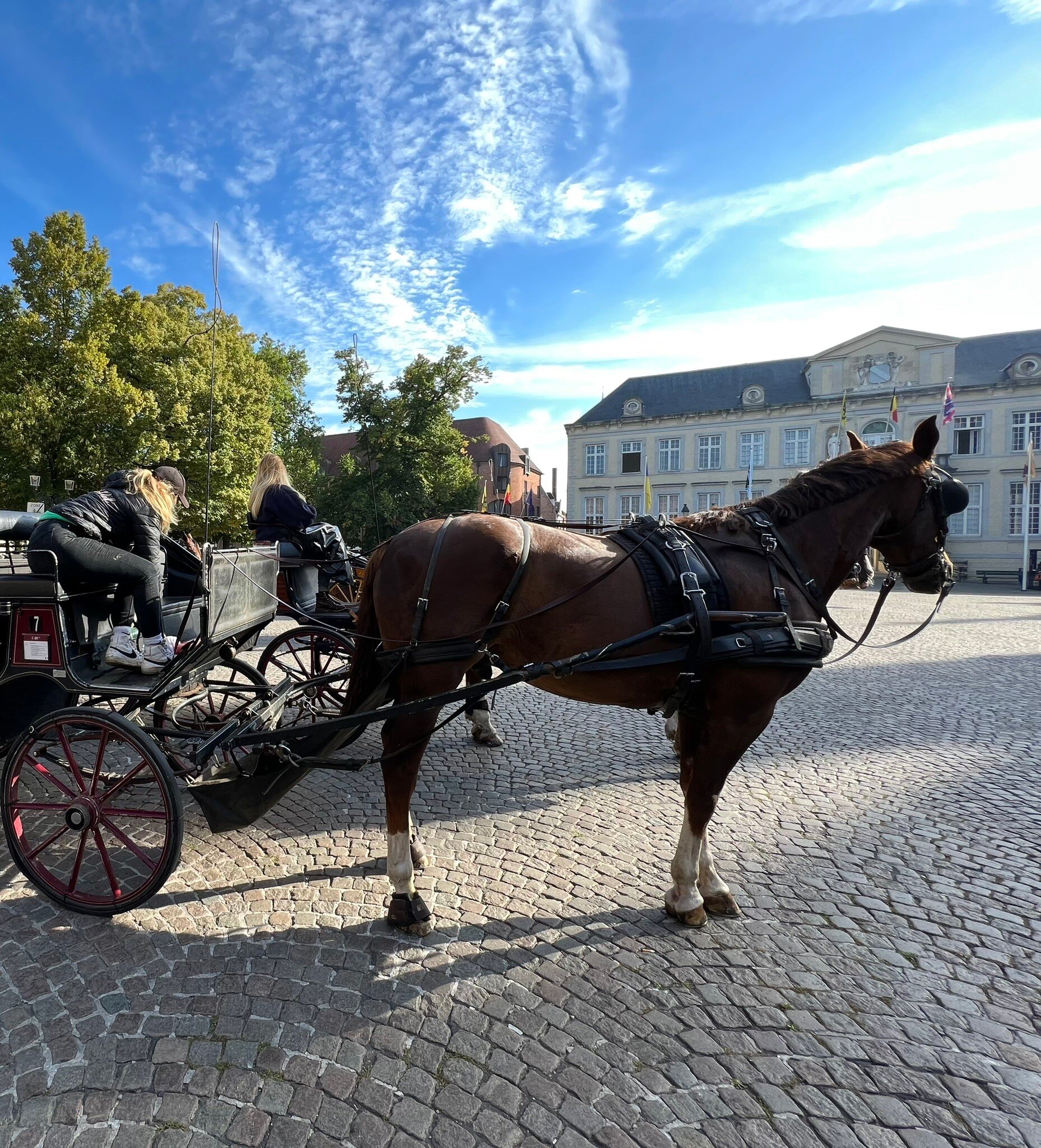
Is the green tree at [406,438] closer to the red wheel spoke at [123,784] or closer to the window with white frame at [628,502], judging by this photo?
the window with white frame at [628,502]

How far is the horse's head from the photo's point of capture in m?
2.97

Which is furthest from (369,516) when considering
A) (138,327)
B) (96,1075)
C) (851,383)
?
(851,383)

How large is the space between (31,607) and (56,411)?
54.9ft

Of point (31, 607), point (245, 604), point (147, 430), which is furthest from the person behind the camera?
point (147, 430)

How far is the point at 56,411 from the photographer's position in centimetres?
1616

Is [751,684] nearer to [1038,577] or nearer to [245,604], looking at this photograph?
[245,604]

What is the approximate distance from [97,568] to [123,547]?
45 centimetres

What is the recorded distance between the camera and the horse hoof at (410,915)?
265 cm

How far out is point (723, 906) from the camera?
289 cm

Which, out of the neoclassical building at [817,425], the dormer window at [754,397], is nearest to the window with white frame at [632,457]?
the neoclassical building at [817,425]

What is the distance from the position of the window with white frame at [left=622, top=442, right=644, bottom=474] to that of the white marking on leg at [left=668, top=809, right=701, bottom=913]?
4446cm

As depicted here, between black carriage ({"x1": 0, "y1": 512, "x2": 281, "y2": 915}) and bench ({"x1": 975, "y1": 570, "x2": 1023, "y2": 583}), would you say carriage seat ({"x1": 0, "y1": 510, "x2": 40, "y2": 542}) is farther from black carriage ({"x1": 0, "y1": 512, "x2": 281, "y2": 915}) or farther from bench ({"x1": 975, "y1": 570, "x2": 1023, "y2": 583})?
bench ({"x1": 975, "y1": 570, "x2": 1023, "y2": 583})

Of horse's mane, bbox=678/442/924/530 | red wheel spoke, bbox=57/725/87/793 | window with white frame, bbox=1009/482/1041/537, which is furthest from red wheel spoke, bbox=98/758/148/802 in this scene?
window with white frame, bbox=1009/482/1041/537

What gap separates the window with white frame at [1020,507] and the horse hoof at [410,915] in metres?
43.7
